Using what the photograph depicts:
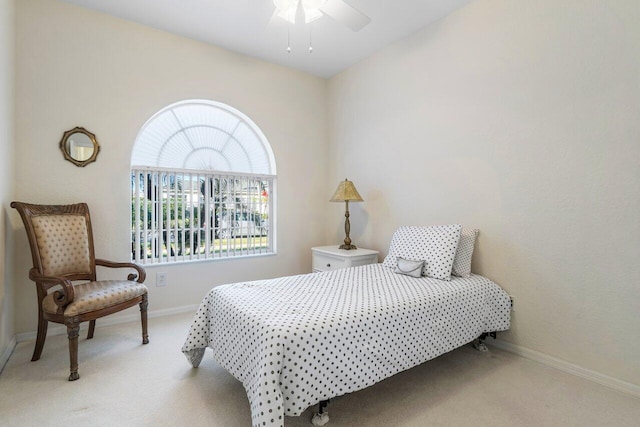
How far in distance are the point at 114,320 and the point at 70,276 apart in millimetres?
653

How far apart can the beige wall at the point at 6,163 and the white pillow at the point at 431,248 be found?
2.83 meters

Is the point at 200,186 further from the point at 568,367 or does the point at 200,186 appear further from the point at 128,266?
the point at 568,367

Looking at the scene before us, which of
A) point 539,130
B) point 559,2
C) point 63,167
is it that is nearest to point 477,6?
point 559,2

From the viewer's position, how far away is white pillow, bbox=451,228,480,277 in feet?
7.86

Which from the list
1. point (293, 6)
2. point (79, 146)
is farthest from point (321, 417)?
point (79, 146)

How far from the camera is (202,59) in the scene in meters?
3.24

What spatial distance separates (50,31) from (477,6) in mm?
3464

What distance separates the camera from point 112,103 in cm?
280

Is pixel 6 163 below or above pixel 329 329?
above

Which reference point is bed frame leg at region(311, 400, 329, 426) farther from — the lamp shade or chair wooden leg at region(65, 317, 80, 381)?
the lamp shade

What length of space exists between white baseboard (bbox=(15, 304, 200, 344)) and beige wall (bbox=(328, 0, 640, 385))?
96.9 inches

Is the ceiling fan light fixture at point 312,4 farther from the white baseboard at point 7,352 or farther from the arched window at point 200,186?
the white baseboard at point 7,352

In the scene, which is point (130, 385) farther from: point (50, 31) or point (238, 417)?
point (50, 31)

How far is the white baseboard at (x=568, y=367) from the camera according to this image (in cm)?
184
